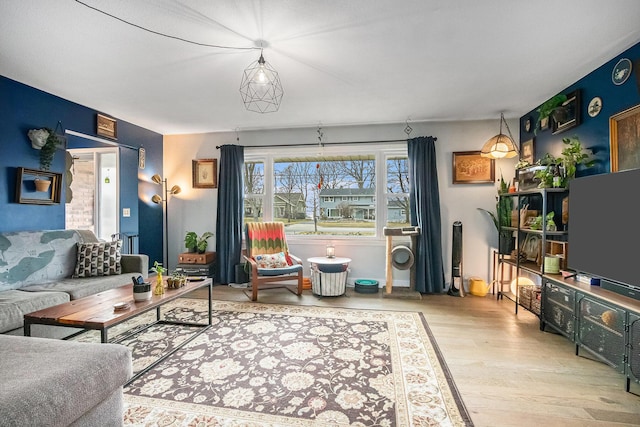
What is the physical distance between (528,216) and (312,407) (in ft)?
9.98

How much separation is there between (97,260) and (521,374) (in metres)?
3.89

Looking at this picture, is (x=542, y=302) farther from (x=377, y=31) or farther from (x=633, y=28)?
(x=377, y=31)

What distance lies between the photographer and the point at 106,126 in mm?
4008

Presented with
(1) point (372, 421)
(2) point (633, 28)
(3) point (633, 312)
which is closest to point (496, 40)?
A: (2) point (633, 28)

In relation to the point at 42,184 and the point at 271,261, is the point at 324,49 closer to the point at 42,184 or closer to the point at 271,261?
the point at 271,261

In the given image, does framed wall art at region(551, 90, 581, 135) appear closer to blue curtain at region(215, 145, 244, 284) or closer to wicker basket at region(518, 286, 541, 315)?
wicker basket at region(518, 286, 541, 315)

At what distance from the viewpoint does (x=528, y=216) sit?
3.43 metres

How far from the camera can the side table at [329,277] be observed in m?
3.98

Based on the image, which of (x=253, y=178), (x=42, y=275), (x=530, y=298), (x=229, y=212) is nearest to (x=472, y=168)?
(x=530, y=298)

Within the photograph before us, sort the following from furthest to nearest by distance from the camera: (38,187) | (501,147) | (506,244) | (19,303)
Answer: (506,244) → (501,147) → (38,187) → (19,303)

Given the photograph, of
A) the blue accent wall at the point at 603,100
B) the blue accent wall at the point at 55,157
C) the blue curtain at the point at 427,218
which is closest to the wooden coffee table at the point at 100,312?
the blue accent wall at the point at 55,157

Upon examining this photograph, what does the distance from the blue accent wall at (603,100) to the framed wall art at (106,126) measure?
5277mm

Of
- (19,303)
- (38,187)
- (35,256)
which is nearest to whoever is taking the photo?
(19,303)

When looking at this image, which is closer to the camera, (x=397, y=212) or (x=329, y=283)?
(x=329, y=283)
